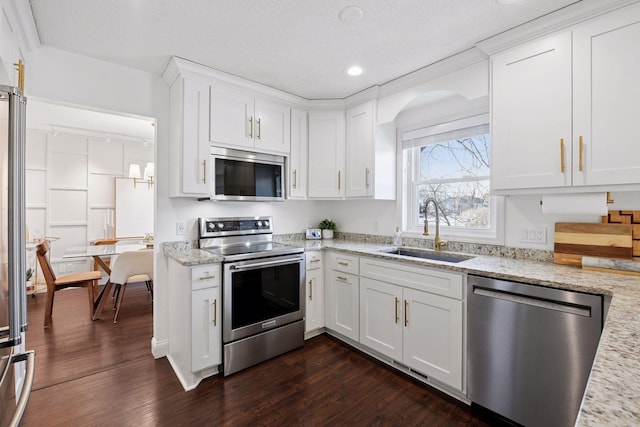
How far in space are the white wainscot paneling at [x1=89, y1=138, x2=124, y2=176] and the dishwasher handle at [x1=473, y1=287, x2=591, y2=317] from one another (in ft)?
19.1

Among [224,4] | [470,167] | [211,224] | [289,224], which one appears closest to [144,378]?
[211,224]

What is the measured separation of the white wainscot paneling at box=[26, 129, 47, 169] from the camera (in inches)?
175

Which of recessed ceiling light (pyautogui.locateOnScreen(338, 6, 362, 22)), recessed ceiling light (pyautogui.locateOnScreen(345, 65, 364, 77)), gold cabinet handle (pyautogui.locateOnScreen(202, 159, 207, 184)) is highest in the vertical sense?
recessed ceiling light (pyautogui.locateOnScreen(345, 65, 364, 77))

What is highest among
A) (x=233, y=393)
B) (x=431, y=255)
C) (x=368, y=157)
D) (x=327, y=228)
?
(x=368, y=157)

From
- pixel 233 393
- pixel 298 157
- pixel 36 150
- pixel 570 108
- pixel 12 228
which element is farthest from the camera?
pixel 36 150

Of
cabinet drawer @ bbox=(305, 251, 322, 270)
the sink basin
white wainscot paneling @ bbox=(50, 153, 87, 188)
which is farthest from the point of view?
white wainscot paneling @ bbox=(50, 153, 87, 188)

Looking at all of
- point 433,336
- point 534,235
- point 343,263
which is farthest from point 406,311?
point 534,235

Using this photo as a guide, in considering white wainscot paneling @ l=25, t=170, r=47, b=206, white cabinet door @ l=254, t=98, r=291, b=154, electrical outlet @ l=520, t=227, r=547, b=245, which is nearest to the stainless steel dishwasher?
electrical outlet @ l=520, t=227, r=547, b=245

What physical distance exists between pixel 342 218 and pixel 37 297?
14.8 ft

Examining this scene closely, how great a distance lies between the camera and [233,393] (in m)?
2.06

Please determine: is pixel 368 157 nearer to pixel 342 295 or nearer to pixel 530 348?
pixel 342 295

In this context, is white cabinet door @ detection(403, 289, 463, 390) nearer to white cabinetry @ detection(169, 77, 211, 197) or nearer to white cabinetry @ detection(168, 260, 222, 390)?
white cabinetry @ detection(168, 260, 222, 390)

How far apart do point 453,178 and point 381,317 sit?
1461 mm

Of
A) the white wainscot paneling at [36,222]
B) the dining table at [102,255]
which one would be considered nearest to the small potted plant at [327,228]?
the dining table at [102,255]
